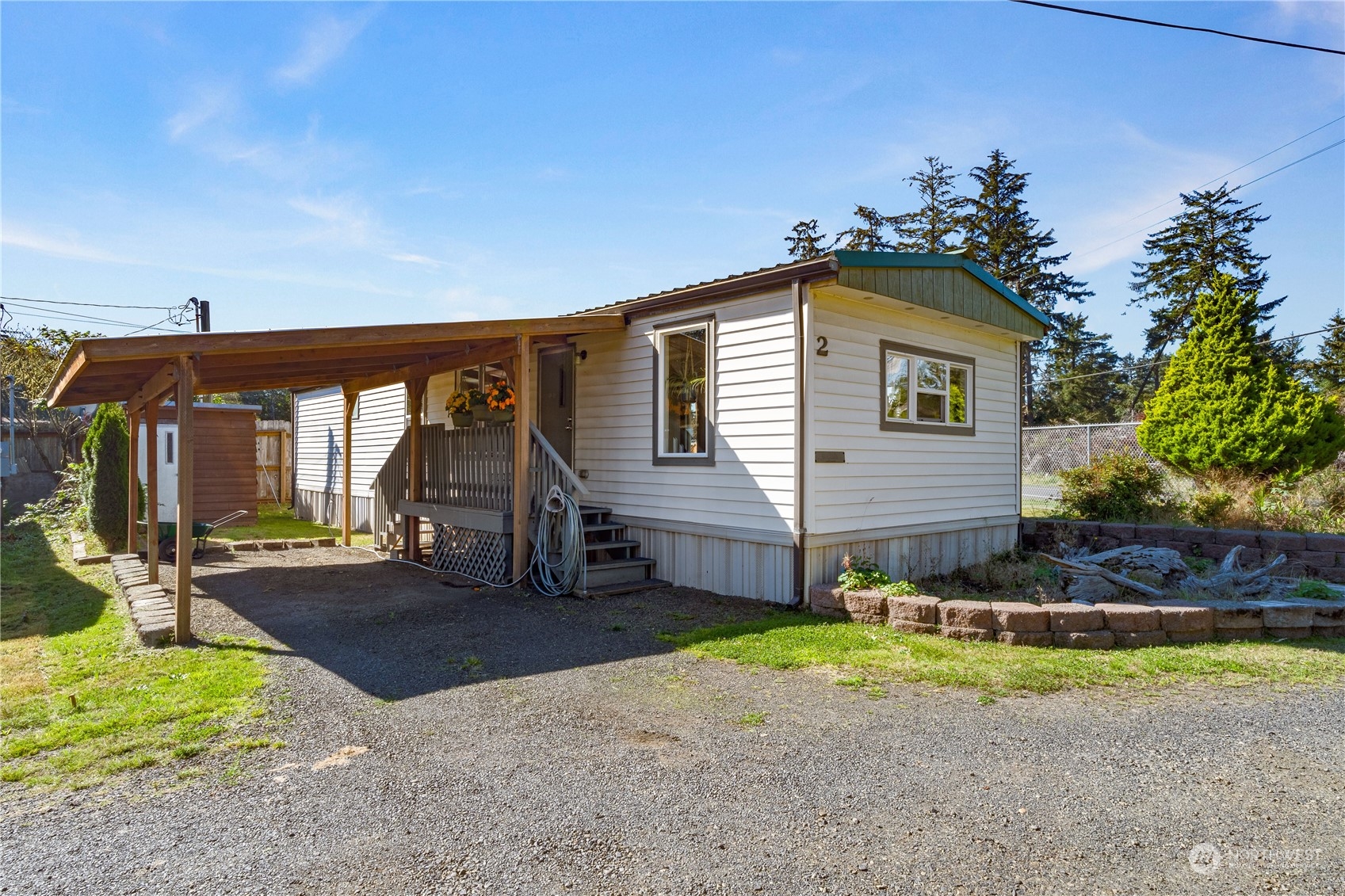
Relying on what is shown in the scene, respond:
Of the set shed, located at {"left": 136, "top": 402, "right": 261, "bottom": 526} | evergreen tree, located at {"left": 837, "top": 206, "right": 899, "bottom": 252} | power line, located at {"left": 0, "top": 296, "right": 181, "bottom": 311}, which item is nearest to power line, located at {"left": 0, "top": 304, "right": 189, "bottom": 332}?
power line, located at {"left": 0, "top": 296, "right": 181, "bottom": 311}

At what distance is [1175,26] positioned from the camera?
630cm

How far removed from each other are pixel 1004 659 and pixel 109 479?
1148 centimetres

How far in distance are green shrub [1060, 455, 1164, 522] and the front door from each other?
747cm

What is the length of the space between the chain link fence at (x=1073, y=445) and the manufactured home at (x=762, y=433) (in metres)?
6.48

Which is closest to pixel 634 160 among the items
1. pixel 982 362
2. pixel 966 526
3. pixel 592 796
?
pixel 982 362

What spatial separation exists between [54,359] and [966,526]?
69.3ft

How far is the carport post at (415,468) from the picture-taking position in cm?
926

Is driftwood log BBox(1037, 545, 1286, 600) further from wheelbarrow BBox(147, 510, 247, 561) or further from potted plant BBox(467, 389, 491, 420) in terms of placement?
wheelbarrow BBox(147, 510, 247, 561)

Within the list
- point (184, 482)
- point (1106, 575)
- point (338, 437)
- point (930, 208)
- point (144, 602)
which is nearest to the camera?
point (184, 482)

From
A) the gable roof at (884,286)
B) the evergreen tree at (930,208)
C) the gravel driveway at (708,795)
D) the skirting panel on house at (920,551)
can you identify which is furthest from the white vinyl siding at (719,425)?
the evergreen tree at (930,208)

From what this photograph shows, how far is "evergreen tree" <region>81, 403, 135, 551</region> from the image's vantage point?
10.0 metres

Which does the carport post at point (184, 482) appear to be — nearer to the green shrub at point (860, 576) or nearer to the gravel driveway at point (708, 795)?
the gravel driveway at point (708, 795)

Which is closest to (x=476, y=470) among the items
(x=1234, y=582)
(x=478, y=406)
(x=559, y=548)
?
(x=478, y=406)

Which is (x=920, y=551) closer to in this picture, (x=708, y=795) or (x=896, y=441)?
(x=896, y=441)
